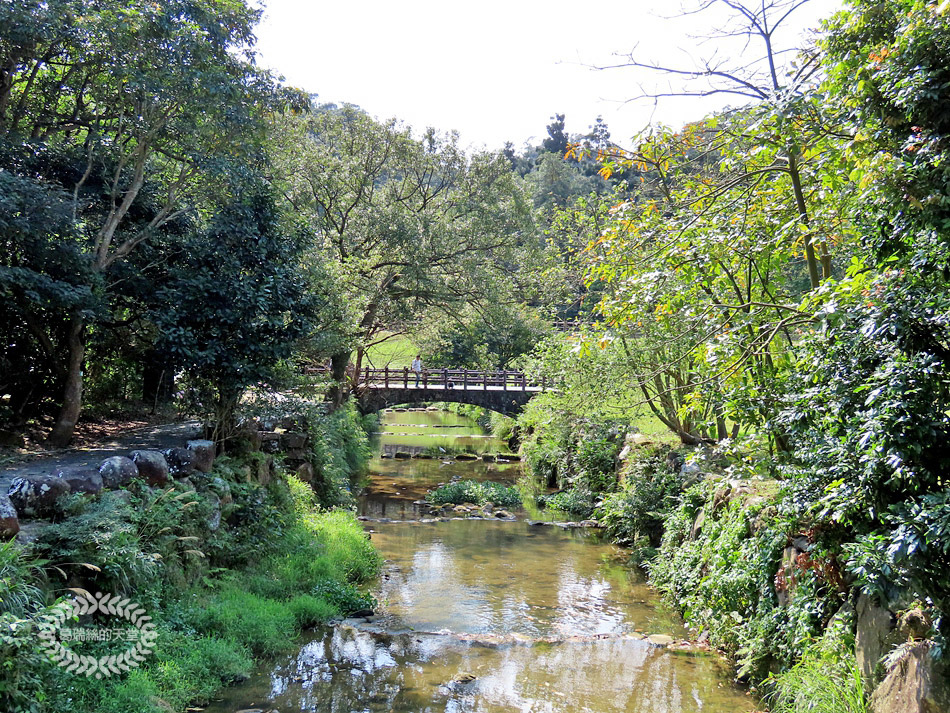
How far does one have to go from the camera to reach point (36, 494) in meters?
6.20

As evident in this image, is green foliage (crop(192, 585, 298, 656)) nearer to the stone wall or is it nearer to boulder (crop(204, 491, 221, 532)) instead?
boulder (crop(204, 491, 221, 532))

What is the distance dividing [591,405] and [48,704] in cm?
934

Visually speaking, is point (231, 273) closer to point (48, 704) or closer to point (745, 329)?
point (48, 704)

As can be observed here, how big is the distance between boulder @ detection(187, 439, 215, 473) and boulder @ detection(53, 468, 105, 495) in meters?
2.06

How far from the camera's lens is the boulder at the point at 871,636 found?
527 centimetres

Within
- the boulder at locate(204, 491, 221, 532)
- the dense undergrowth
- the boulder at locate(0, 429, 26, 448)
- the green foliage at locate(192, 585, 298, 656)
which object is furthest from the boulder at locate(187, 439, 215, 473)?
the boulder at locate(0, 429, 26, 448)

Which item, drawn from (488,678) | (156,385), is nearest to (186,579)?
(488,678)

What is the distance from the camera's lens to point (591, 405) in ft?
40.9

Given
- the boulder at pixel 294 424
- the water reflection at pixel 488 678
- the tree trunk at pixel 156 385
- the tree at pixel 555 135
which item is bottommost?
the water reflection at pixel 488 678

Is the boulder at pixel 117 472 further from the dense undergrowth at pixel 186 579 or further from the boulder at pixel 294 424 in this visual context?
the boulder at pixel 294 424

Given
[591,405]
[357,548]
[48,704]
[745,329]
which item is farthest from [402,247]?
[48,704]

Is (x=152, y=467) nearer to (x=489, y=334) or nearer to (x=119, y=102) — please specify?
(x=119, y=102)

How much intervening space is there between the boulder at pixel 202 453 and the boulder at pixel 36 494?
2607 mm

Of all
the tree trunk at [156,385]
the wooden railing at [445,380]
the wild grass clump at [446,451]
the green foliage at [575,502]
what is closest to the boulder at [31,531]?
the tree trunk at [156,385]
